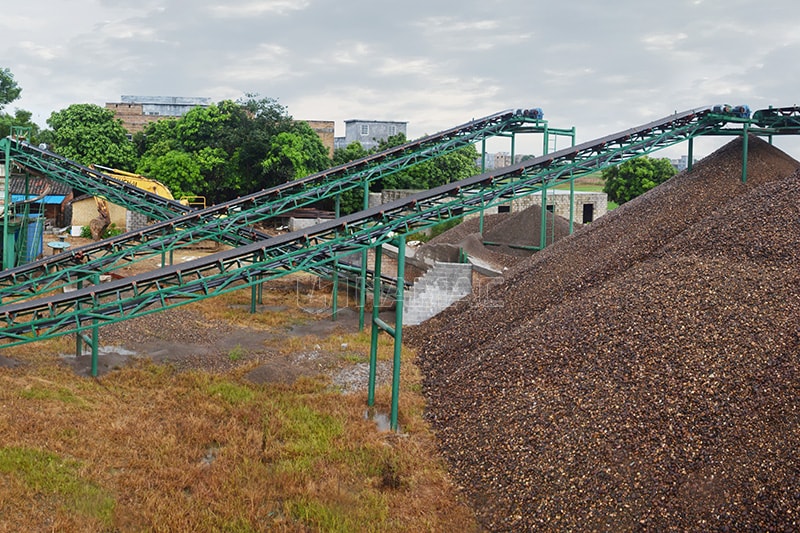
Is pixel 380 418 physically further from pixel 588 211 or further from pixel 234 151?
pixel 234 151

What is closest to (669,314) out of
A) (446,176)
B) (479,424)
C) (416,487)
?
(479,424)

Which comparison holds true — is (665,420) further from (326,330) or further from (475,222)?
(475,222)

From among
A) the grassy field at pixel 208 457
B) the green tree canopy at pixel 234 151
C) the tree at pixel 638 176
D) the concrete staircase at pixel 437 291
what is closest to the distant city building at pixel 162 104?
the green tree canopy at pixel 234 151

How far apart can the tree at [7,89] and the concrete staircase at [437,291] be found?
44235 millimetres

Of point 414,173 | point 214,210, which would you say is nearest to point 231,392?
point 214,210

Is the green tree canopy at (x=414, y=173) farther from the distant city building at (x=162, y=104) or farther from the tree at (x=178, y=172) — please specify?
the distant city building at (x=162, y=104)

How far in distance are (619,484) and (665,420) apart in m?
1.26

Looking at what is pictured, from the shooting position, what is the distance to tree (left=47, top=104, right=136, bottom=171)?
43156mm

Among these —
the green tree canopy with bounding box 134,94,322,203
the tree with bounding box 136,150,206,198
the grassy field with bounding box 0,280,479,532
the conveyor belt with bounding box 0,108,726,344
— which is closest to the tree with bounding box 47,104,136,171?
the green tree canopy with bounding box 134,94,322,203

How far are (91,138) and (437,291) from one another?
107 ft

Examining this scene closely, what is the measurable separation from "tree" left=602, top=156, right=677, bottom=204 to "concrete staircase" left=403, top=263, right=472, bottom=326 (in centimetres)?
2751

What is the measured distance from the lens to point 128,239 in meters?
18.5

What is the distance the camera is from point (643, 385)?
10.2 m

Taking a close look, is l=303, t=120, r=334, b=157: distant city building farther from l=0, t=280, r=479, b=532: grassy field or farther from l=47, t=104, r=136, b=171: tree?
l=0, t=280, r=479, b=532: grassy field
